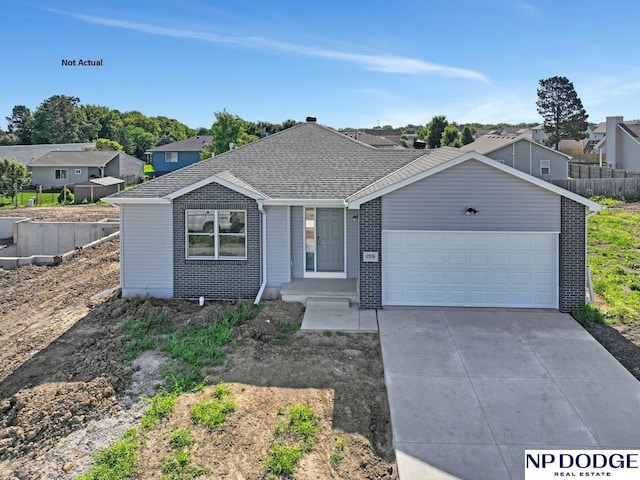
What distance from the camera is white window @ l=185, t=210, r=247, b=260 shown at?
13.3 metres

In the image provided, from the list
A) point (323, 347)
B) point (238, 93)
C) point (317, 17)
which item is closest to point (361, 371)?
point (323, 347)

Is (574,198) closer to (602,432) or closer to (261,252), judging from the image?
(602,432)

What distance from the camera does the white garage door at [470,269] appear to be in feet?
40.1

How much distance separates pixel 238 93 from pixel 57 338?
26456 mm

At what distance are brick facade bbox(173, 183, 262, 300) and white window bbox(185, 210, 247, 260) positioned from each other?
136 mm

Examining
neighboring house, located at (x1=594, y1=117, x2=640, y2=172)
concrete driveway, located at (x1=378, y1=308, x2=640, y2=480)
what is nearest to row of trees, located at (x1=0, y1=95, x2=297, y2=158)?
neighboring house, located at (x1=594, y1=117, x2=640, y2=172)

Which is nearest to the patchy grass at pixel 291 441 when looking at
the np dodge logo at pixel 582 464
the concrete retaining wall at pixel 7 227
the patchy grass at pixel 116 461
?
the patchy grass at pixel 116 461

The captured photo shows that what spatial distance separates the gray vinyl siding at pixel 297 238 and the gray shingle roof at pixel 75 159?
38.8 m

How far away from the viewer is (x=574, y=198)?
1180 centimetres

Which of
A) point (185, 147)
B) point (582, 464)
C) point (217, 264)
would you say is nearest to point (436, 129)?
point (185, 147)

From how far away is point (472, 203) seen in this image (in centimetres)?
1220

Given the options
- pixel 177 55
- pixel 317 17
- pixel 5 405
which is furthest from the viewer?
pixel 177 55

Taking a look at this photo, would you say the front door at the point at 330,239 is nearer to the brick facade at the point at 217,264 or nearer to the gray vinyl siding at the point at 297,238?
the gray vinyl siding at the point at 297,238

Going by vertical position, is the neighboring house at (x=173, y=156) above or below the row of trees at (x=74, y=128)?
below
